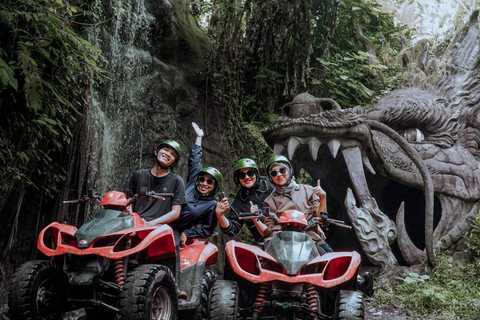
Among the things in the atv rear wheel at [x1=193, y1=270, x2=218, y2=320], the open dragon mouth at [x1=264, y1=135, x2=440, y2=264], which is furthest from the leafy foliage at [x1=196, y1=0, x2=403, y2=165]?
the atv rear wheel at [x1=193, y1=270, x2=218, y2=320]

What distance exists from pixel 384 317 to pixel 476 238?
2.06m

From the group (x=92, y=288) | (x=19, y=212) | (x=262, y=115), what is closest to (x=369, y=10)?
(x=262, y=115)

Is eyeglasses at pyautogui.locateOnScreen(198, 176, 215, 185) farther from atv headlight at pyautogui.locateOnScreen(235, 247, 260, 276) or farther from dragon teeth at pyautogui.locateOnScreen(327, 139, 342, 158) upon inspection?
dragon teeth at pyautogui.locateOnScreen(327, 139, 342, 158)

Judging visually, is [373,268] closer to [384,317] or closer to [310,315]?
[384,317]

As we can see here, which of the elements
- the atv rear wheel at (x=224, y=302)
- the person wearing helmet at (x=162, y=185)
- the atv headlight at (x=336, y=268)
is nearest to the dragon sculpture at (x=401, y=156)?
the person wearing helmet at (x=162, y=185)

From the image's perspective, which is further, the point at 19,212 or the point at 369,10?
the point at 369,10

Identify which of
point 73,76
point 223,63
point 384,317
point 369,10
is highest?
point 369,10

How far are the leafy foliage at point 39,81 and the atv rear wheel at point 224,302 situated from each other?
2155 mm

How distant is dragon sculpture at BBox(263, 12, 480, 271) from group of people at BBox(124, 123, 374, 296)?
4.83 feet

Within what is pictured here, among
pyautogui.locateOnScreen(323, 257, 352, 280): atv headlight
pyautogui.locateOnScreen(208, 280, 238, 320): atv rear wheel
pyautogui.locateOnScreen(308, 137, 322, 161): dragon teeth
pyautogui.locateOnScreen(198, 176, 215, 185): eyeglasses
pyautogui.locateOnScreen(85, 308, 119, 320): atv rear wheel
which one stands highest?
pyautogui.locateOnScreen(308, 137, 322, 161): dragon teeth

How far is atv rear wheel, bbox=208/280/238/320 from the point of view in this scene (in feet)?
12.8

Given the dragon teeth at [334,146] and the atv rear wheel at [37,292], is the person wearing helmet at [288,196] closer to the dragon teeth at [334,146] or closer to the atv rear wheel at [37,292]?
the dragon teeth at [334,146]

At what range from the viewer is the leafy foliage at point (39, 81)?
484 centimetres

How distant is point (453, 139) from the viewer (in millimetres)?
7566
